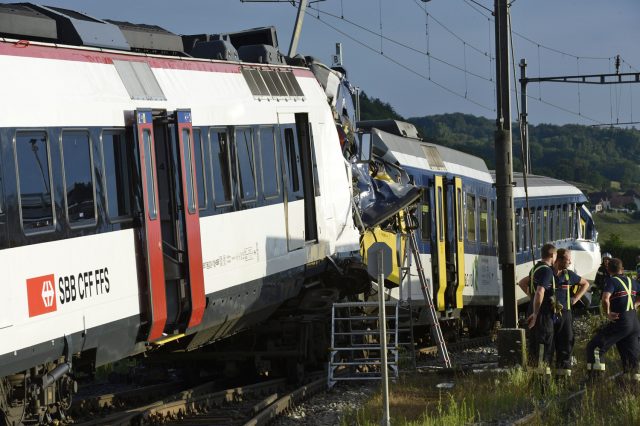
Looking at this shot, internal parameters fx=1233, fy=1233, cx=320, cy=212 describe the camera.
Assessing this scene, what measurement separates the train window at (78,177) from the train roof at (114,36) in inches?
39.8

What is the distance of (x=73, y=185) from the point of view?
405 inches

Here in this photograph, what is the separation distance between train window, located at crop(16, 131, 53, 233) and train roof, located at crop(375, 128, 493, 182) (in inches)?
389

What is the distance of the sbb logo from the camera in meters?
9.50

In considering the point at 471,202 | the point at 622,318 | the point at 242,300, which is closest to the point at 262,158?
the point at 242,300

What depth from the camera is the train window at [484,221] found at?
24688mm

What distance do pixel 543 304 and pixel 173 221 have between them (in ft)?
17.2

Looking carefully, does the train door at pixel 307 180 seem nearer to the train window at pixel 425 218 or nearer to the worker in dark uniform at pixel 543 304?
the worker in dark uniform at pixel 543 304

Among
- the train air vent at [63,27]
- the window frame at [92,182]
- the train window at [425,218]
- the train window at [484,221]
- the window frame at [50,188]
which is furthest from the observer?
the train window at [484,221]

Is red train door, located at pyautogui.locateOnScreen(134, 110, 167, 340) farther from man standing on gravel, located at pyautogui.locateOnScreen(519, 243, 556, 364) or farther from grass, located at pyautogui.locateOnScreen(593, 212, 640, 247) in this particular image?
grass, located at pyautogui.locateOnScreen(593, 212, 640, 247)

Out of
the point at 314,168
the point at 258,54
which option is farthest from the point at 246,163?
the point at 258,54

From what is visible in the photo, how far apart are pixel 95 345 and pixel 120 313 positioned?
1.28 feet

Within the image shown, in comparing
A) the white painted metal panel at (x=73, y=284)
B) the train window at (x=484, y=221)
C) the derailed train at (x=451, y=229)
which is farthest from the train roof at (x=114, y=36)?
the train window at (x=484, y=221)

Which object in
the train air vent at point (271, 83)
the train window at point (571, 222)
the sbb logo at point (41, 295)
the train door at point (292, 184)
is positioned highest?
the train air vent at point (271, 83)

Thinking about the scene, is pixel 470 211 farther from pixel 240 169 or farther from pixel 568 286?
pixel 240 169
